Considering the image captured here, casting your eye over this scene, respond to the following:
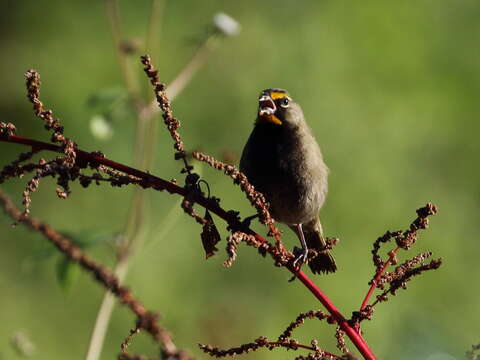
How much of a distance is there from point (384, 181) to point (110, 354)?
14.8 ft

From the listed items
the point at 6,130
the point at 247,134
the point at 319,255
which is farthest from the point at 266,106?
the point at 247,134

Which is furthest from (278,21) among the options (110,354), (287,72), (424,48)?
(110,354)

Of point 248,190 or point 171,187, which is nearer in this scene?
point 171,187

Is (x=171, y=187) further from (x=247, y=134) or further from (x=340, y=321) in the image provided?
(x=247, y=134)

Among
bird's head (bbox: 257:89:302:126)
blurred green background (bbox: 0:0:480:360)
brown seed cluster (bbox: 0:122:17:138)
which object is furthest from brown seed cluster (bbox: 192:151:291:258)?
blurred green background (bbox: 0:0:480:360)

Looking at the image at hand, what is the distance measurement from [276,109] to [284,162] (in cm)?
36

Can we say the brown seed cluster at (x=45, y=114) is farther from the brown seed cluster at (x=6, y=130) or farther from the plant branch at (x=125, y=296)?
the plant branch at (x=125, y=296)

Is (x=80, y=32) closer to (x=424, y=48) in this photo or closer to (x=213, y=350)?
(x=424, y=48)

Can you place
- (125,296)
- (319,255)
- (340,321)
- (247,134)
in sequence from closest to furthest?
1. (125,296)
2. (340,321)
3. (319,255)
4. (247,134)

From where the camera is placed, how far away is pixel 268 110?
4.60 meters

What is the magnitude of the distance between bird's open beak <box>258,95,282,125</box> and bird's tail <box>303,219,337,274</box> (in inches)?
42.7

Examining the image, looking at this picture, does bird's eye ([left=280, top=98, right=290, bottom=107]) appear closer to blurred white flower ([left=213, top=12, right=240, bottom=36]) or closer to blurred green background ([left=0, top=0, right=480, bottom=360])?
blurred white flower ([left=213, top=12, right=240, bottom=36])

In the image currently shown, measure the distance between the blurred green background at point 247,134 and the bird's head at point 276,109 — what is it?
11.1 ft

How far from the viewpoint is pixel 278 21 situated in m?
13.2
